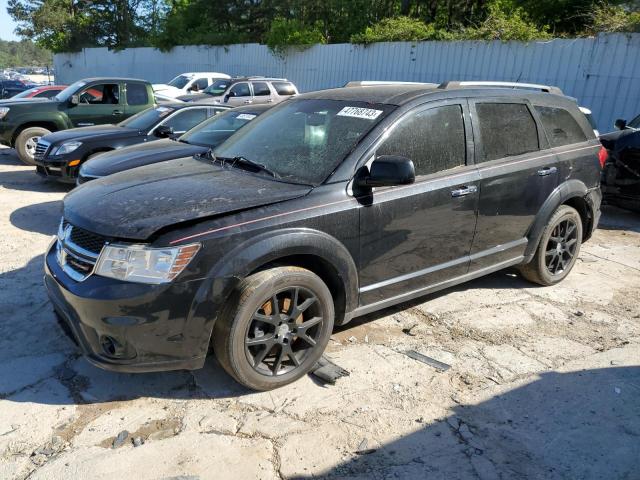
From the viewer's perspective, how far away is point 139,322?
293 centimetres

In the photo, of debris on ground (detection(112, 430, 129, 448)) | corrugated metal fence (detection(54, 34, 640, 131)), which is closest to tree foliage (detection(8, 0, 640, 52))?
corrugated metal fence (detection(54, 34, 640, 131))

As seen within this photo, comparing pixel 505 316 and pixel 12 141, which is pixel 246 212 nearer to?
pixel 505 316

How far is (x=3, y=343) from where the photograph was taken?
3883mm

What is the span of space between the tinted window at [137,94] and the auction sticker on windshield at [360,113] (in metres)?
8.15

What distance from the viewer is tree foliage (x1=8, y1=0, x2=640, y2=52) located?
14747 mm

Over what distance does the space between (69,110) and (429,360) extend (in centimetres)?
919

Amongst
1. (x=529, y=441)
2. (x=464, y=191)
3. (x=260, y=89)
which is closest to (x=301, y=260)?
(x=464, y=191)

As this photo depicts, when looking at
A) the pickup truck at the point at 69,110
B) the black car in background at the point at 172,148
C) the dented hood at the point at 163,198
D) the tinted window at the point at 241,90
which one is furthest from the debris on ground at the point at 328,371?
the tinted window at the point at 241,90

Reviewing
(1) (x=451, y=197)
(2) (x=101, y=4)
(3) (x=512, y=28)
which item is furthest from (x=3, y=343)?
(2) (x=101, y=4)

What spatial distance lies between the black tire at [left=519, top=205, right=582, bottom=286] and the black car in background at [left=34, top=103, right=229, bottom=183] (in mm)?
5172

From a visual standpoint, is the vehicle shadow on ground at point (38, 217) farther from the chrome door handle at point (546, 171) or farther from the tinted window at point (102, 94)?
the chrome door handle at point (546, 171)

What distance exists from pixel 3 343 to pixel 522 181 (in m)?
4.14

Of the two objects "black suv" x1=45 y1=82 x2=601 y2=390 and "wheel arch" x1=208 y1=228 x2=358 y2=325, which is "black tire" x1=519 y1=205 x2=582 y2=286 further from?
"wheel arch" x1=208 y1=228 x2=358 y2=325

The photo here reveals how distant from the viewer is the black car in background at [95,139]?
7.93 metres
